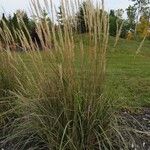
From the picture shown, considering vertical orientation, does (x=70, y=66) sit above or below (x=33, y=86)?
above

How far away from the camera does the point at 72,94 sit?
343 centimetres

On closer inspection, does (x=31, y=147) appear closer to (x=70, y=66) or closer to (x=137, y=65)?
(x=70, y=66)

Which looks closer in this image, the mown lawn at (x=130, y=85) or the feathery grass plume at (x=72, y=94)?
the feathery grass plume at (x=72, y=94)

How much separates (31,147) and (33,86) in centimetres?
55

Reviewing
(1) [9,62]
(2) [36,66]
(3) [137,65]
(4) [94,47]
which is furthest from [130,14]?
(3) [137,65]

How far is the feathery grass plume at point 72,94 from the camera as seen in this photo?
342cm

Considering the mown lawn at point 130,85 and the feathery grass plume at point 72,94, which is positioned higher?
the feathery grass plume at point 72,94

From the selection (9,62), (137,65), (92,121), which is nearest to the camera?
(92,121)

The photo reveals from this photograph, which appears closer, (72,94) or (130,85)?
(72,94)

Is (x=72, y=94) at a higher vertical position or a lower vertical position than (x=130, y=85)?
higher

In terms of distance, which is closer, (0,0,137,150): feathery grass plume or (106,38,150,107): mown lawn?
(0,0,137,150): feathery grass plume

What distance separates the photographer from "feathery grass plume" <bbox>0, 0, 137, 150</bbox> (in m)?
3.42

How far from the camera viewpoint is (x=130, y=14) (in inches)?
158

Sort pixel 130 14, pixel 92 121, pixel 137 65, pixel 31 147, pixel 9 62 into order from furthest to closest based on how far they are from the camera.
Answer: pixel 137 65 < pixel 9 62 < pixel 130 14 < pixel 31 147 < pixel 92 121
